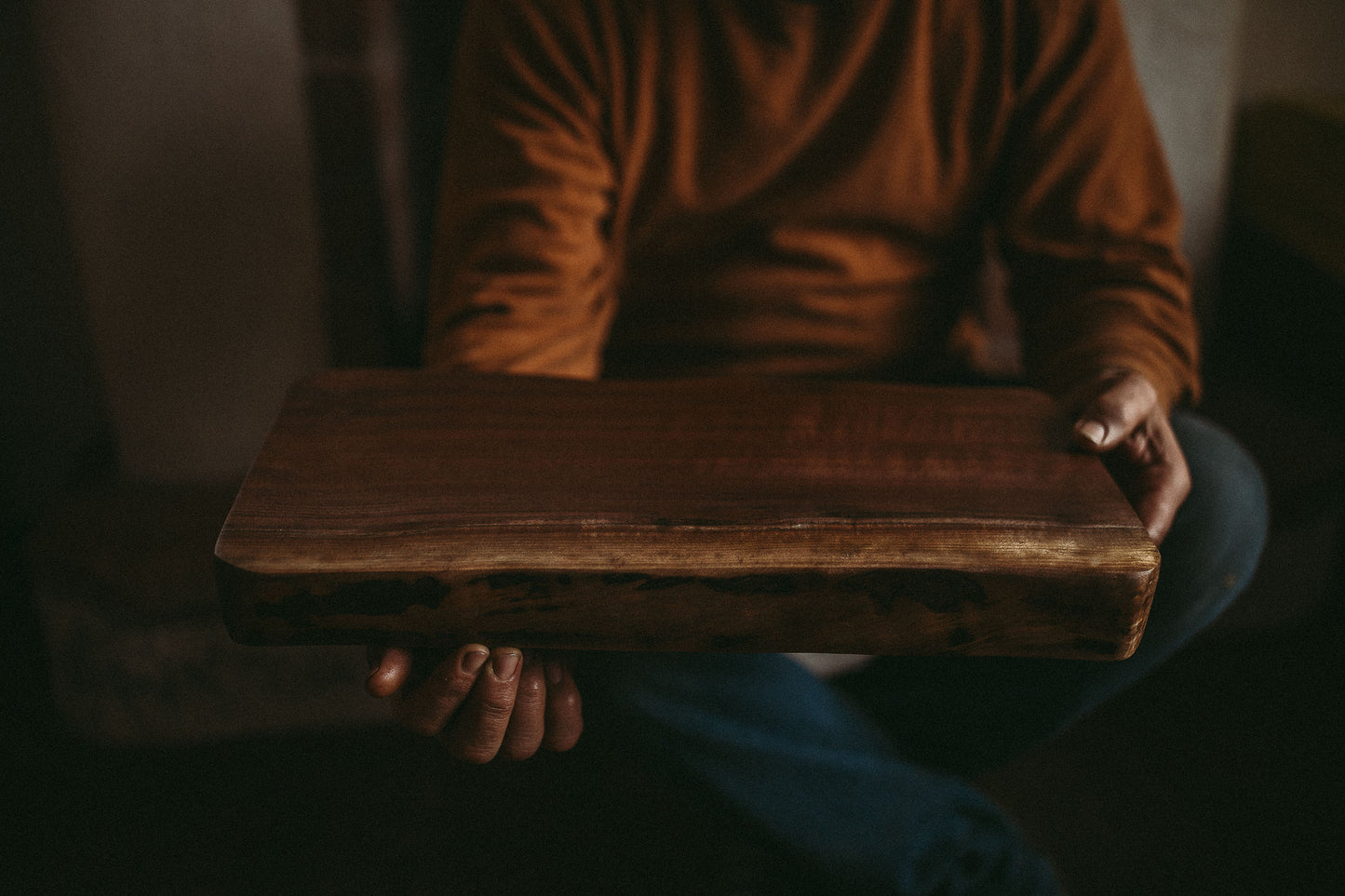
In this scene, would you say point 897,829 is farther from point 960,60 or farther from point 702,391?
point 960,60

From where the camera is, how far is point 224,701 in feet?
3.60

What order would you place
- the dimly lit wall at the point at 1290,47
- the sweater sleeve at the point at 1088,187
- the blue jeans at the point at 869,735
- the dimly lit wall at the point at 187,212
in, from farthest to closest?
1. the dimly lit wall at the point at 1290,47
2. the dimly lit wall at the point at 187,212
3. the sweater sleeve at the point at 1088,187
4. the blue jeans at the point at 869,735

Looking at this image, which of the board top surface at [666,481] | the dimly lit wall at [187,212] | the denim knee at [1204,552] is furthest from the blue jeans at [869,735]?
the dimly lit wall at [187,212]

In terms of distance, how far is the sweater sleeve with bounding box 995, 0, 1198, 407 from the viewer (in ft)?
2.69

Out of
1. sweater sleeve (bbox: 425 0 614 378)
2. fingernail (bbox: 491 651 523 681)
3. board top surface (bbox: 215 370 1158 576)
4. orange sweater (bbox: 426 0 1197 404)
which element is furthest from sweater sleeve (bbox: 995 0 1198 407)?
fingernail (bbox: 491 651 523 681)

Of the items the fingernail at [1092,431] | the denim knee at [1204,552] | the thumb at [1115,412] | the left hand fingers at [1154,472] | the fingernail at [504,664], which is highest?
the fingernail at [1092,431]

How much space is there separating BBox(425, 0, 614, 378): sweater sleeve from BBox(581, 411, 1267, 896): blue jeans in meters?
0.29

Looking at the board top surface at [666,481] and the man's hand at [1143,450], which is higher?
the board top surface at [666,481]

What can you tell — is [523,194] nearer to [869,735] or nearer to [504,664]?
[504,664]

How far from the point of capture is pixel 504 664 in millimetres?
563

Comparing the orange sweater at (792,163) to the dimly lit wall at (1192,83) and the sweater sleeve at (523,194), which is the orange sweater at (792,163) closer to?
the sweater sleeve at (523,194)

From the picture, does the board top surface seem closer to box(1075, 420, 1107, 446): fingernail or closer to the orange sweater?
box(1075, 420, 1107, 446): fingernail

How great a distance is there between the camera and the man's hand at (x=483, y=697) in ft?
1.84

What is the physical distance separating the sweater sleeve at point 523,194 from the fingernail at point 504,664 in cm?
29
